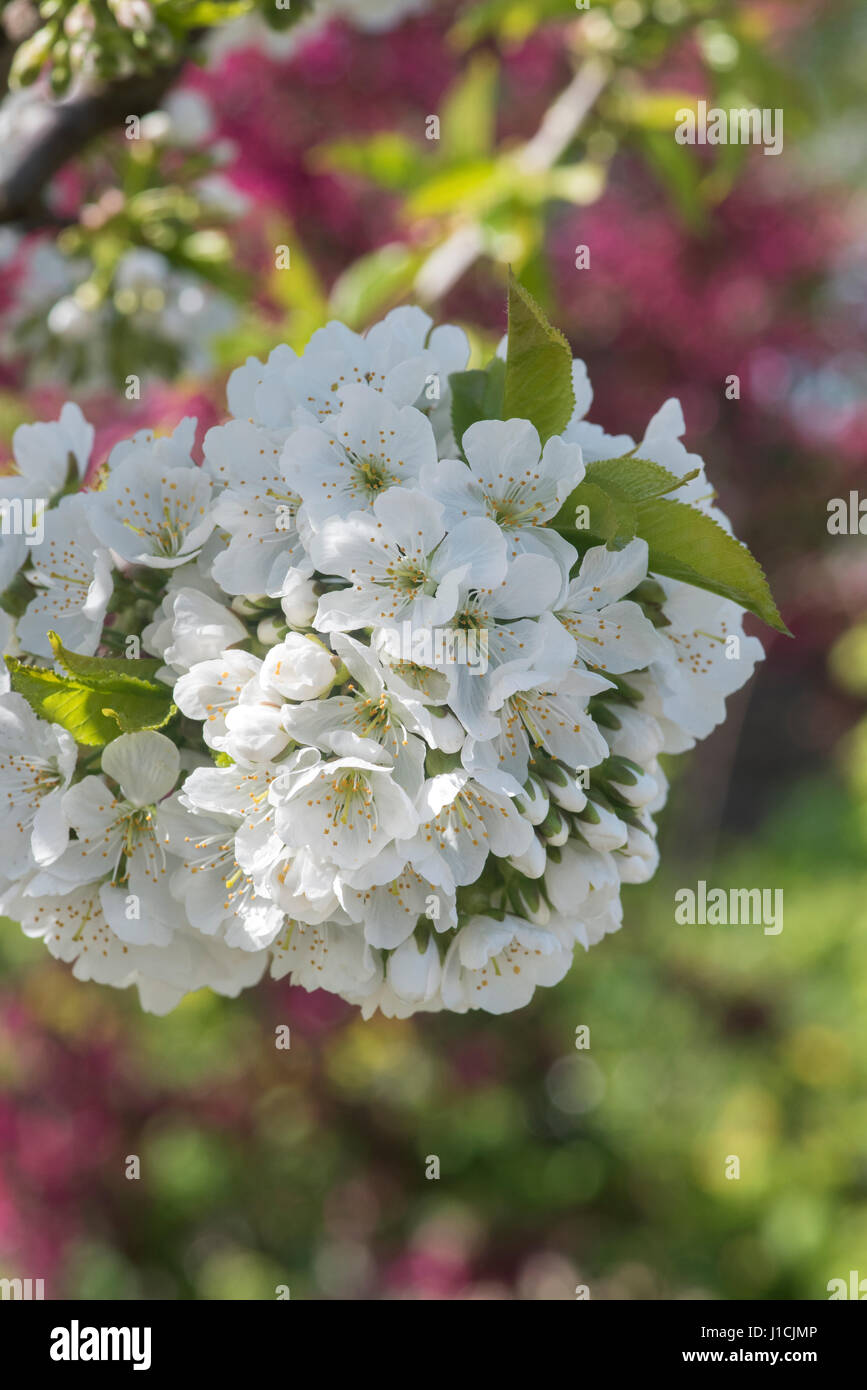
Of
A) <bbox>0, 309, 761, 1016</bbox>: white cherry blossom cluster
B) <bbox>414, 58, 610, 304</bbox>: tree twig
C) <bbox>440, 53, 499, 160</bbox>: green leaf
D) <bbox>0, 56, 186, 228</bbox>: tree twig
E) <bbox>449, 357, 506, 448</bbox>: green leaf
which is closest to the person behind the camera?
<bbox>0, 309, 761, 1016</bbox>: white cherry blossom cluster

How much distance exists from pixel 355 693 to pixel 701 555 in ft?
0.96

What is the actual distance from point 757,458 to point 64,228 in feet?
8.64

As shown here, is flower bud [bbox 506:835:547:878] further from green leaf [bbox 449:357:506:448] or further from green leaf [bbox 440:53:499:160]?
green leaf [bbox 440:53:499:160]

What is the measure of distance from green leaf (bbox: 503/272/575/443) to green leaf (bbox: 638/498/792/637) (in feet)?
0.33

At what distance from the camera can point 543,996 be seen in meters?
3.12

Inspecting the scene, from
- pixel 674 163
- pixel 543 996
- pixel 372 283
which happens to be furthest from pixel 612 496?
pixel 543 996

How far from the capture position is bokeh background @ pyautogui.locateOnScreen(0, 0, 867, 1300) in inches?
88.9

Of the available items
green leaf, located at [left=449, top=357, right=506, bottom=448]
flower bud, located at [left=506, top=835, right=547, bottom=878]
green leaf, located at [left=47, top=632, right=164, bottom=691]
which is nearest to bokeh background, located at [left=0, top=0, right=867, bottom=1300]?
green leaf, located at [left=449, top=357, right=506, bottom=448]

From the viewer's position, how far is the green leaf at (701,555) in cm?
80

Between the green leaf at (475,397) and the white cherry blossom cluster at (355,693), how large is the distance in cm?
2

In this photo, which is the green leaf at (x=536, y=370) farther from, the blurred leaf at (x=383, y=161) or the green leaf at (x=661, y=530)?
the blurred leaf at (x=383, y=161)

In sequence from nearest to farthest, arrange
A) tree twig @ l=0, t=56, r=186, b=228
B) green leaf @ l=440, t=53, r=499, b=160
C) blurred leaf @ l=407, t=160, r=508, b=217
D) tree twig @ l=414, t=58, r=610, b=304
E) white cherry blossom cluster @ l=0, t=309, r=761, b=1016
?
white cherry blossom cluster @ l=0, t=309, r=761, b=1016
tree twig @ l=0, t=56, r=186, b=228
blurred leaf @ l=407, t=160, r=508, b=217
tree twig @ l=414, t=58, r=610, b=304
green leaf @ l=440, t=53, r=499, b=160

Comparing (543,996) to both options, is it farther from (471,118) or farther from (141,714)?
(141,714)

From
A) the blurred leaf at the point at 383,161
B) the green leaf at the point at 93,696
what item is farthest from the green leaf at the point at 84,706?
the blurred leaf at the point at 383,161
